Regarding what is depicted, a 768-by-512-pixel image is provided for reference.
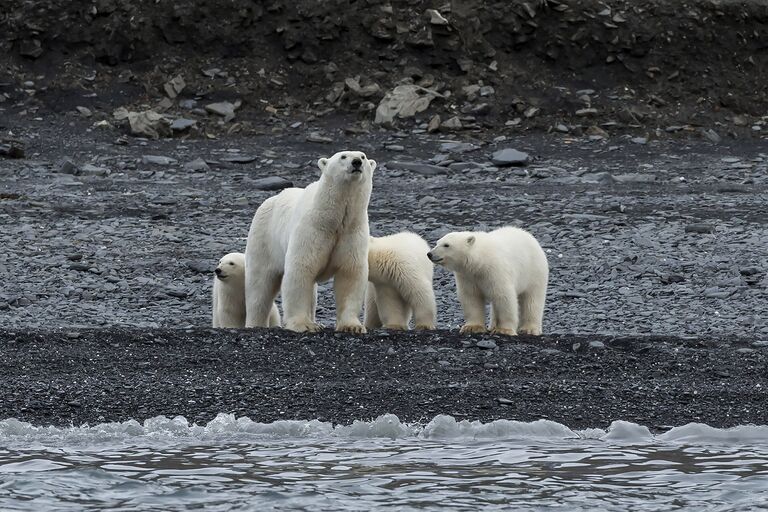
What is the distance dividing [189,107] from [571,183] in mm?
4818

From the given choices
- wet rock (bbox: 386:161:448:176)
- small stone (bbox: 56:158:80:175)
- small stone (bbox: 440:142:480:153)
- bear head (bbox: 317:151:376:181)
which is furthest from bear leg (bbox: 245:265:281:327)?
small stone (bbox: 440:142:480:153)

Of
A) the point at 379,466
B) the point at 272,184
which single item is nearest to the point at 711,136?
the point at 272,184

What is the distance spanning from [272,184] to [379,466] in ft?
26.2

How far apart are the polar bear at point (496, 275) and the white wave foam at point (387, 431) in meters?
1.74

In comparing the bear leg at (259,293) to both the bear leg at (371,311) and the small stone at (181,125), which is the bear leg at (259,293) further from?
the small stone at (181,125)

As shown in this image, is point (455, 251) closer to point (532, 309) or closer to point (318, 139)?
point (532, 309)

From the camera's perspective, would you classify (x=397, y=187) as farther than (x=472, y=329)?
Yes

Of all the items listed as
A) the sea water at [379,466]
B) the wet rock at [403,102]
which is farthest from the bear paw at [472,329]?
the wet rock at [403,102]

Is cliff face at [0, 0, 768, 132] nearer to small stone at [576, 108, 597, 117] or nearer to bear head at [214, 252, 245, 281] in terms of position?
small stone at [576, 108, 597, 117]

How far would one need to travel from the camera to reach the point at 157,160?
1530 centimetres

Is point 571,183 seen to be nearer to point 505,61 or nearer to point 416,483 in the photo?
point 505,61

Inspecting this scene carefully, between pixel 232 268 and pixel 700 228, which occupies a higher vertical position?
pixel 700 228

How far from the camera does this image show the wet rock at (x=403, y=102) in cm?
1662

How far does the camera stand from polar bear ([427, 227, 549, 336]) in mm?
9000
